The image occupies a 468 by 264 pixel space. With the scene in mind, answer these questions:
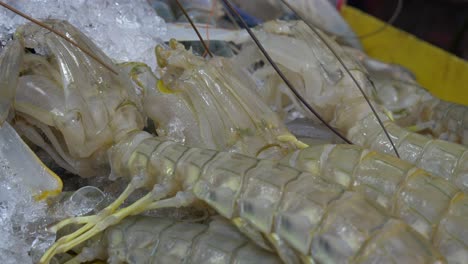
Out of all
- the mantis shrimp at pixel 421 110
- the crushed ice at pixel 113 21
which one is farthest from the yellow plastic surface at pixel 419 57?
the crushed ice at pixel 113 21

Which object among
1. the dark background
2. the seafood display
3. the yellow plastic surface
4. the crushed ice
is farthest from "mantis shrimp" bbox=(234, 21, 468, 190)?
the dark background

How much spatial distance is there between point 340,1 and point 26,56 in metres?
1.66

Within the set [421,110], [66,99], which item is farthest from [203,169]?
[421,110]

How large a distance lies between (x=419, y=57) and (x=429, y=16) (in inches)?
45.4

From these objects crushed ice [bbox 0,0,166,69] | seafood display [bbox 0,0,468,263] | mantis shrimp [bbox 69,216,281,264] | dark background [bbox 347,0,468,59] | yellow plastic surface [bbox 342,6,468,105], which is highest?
crushed ice [bbox 0,0,166,69]

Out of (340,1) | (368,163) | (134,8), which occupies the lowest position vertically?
(340,1)

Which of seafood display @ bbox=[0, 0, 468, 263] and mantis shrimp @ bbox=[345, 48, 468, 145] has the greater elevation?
seafood display @ bbox=[0, 0, 468, 263]

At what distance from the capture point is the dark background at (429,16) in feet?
10.1

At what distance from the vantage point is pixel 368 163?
3.37 ft

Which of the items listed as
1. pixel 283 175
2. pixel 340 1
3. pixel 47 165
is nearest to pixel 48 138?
pixel 47 165

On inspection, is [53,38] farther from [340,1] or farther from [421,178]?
[340,1]

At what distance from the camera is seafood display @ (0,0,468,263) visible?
837 mm

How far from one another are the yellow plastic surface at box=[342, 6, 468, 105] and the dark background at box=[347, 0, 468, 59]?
785mm

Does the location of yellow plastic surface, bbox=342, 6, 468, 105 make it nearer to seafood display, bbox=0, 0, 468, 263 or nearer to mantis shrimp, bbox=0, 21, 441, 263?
seafood display, bbox=0, 0, 468, 263
